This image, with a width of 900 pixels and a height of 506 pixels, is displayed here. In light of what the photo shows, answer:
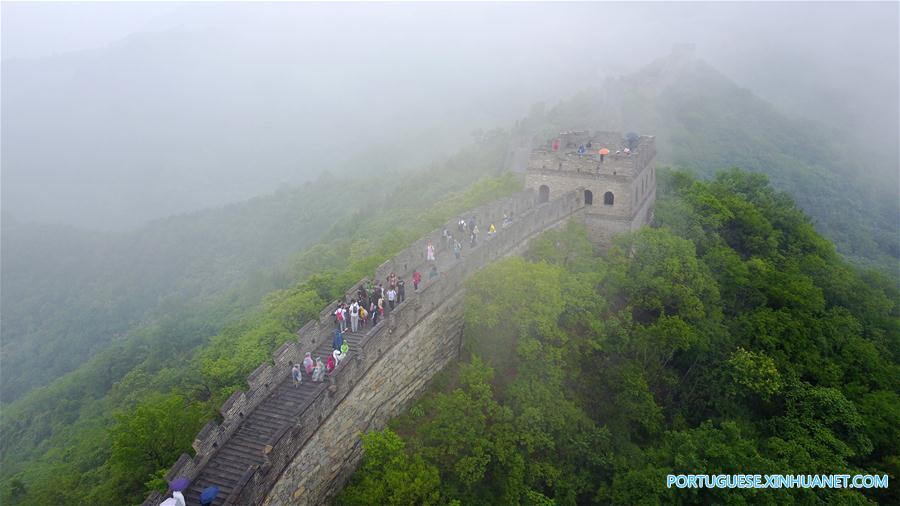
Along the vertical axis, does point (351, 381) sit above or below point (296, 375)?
below

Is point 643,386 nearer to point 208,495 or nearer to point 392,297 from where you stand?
point 392,297

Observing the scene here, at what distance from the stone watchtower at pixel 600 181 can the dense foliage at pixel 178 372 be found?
17.6 ft

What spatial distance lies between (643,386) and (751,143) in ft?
283

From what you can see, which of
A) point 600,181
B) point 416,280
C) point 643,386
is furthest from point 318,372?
point 600,181

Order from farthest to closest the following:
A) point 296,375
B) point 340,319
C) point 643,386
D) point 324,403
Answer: point 643,386 < point 340,319 < point 296,375 < point 324,403

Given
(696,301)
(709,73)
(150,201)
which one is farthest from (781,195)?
(150,201)

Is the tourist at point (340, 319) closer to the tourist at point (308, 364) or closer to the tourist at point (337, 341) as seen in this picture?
the tourist at point (337, 341)

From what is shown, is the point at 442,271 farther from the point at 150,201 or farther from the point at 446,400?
the point at 150,201

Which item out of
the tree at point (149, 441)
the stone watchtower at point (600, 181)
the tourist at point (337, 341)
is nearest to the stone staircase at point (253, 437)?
the tourist at point (337, 341)

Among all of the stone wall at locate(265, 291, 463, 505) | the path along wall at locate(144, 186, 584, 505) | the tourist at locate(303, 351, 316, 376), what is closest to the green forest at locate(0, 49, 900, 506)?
the stone wall at locate(265, 291, 463, 505)

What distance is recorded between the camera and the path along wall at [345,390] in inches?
558

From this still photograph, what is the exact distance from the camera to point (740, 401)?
920 inches

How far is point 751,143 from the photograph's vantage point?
Answer: 94125 millimetres

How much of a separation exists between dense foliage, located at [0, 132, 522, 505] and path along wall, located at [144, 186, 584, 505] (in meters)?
2.19
